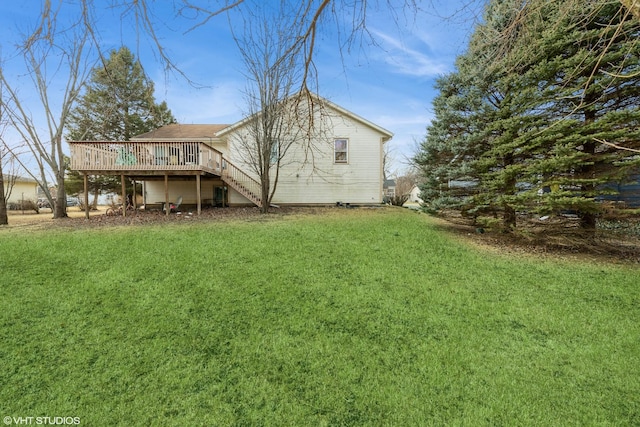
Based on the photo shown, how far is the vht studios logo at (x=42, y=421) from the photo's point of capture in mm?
2383

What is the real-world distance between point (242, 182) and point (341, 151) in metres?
5.14

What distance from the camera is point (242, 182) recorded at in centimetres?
1361

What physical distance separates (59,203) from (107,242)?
8.26 meters

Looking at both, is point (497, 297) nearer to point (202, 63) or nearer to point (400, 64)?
point (400, 64)

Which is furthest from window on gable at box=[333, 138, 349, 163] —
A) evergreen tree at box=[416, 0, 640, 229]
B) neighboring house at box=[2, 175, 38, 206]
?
neighboring house at box=[2, 175, 38, 206]

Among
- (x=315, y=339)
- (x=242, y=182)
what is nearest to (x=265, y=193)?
(x=242, y=182)

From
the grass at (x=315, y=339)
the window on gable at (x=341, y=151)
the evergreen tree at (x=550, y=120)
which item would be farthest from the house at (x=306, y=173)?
the grass at (x=315, y=339)

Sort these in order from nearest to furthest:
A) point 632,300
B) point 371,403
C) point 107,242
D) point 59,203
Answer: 1. point 371,403
2. point 632,300
3. point 107,242
4. point 59,203

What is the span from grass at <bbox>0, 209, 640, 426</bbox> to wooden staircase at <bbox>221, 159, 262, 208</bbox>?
6447mm

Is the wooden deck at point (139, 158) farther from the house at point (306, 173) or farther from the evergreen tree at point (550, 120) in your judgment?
the evergreen tree at point (550, 120)

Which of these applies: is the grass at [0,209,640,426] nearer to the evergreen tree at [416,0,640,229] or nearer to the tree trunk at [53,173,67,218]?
the evergreen tree at [416,0,640,229]

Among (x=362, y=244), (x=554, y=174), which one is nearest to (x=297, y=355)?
(x=362, y=244)

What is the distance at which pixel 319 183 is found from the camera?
14.6 metres

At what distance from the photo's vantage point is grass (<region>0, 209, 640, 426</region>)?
2.55m
